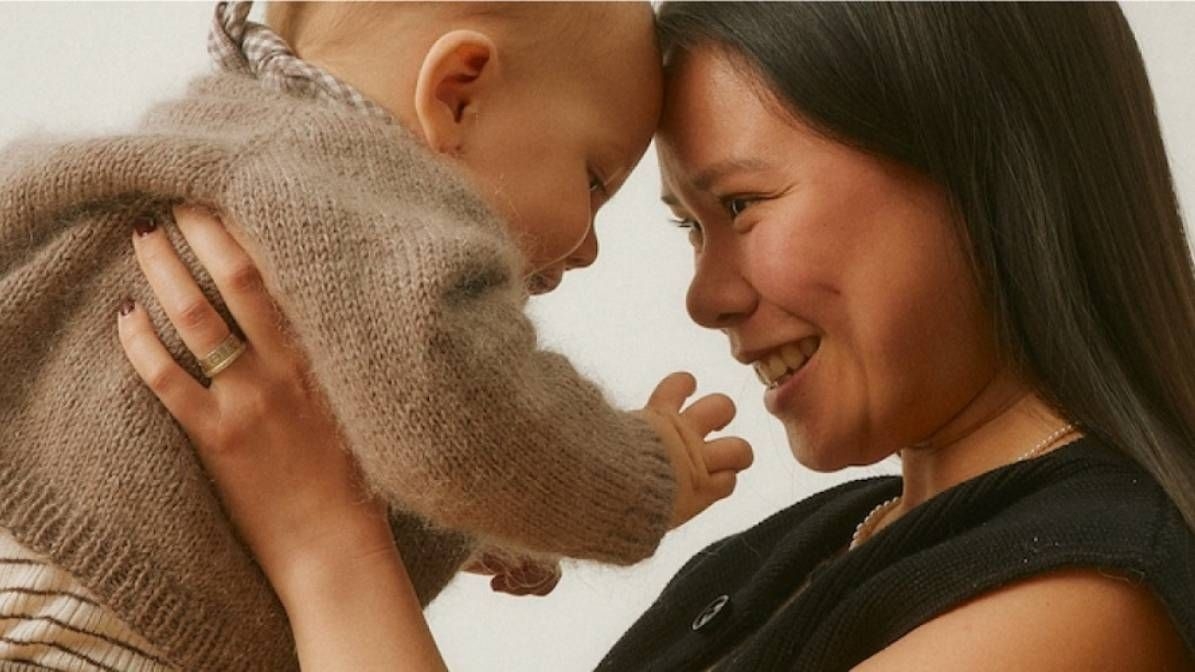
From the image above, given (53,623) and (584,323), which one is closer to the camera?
(53,623)

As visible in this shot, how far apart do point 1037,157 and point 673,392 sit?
12.1 inches

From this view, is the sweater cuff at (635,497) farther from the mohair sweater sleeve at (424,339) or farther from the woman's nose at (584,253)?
the woman's nose at (584,253)

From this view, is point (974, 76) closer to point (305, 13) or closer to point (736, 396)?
point (305, 13)

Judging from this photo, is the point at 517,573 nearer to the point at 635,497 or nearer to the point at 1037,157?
the point at 635,497

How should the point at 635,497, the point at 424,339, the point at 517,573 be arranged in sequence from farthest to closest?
the point at 517,573
the point at 635,497
the point at 424,339

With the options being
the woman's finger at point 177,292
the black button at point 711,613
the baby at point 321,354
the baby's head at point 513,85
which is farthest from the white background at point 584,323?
the woman's finger at point 177,292

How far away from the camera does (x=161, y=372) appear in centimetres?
92

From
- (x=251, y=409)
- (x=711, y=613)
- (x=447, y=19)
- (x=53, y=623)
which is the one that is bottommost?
(x=711, y=613)

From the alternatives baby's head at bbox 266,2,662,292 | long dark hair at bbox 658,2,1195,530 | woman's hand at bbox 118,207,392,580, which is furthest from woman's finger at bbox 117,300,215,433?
long dark hair at bbox 658,2,1195,530

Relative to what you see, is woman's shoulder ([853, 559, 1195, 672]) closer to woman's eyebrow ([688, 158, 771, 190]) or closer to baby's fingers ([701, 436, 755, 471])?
baby's fingers ([701, 436, 755, 471])

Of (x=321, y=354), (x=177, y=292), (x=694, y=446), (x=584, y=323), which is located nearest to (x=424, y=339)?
(x=321, y=354)

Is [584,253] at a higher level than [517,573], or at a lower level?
higher

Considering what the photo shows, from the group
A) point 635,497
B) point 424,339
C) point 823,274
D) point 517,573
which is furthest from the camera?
point 517,573

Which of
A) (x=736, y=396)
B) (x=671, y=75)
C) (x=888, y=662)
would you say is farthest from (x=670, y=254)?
(x=888, y=662)
